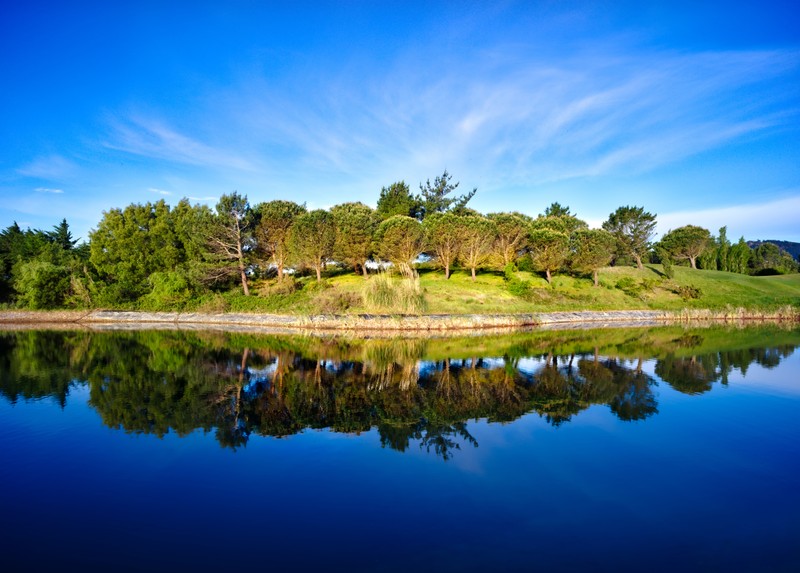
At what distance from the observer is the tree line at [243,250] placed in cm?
4419

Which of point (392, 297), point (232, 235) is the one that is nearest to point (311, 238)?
point (232, 235)

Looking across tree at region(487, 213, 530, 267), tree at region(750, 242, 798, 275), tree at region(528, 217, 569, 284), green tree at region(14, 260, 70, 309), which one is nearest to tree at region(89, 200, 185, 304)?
green tree at region(14, 260, 70, 309)

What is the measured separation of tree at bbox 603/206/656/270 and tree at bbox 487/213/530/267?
17.0 m

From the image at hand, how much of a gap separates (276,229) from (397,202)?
76.6ft

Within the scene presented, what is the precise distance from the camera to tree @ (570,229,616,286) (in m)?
48.4

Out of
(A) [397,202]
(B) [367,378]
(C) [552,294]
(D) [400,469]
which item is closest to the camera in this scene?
(D) [400,469]

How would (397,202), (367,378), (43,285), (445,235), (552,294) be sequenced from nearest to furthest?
(367,378), (43,285), (552,294), (445,235), (397,202)

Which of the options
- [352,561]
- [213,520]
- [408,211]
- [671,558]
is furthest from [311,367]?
[408,211]

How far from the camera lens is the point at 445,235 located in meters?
Result: 49.7

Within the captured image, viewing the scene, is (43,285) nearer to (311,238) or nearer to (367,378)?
(311,238)

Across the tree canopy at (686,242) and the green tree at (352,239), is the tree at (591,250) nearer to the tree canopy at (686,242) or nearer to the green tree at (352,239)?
the green tree at (352,239)

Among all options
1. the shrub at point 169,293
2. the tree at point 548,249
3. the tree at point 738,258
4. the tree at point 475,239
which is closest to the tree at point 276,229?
the shrub at point 169,293

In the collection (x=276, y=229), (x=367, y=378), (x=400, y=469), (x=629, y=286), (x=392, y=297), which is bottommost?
(x=367, y=378)

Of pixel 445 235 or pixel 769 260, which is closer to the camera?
pixel 445 235
